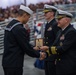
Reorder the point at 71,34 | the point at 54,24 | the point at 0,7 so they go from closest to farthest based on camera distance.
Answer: the point at 71,34 < the point at 54,24 < the point at 0,7

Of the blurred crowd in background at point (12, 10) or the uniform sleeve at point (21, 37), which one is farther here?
the blurred crowd in background at point (12, 10)

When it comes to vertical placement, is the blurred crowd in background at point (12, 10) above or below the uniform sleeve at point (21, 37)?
below

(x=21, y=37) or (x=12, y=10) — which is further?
(x=12, y=10)

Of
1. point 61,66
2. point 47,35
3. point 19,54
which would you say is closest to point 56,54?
point 61,66

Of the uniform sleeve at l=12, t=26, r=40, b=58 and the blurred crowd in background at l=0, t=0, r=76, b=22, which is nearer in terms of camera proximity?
the uniform sleeve at l=12, t=26, r=40, b=58

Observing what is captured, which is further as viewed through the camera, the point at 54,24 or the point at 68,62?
the point at 54,24

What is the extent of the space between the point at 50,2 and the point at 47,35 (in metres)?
11.9

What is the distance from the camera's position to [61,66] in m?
5.84

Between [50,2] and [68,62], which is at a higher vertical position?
[68,62]

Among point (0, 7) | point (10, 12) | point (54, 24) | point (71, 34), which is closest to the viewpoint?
point (71, 34)

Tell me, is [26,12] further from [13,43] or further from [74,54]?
[74,54]

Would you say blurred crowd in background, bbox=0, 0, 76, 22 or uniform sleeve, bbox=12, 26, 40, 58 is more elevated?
uniform sleeve, bbox=12, 26, 40, 58

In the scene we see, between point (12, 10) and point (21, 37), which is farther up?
point (21, 37)

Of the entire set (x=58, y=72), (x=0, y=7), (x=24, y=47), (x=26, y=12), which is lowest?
(x=0, y=7)
